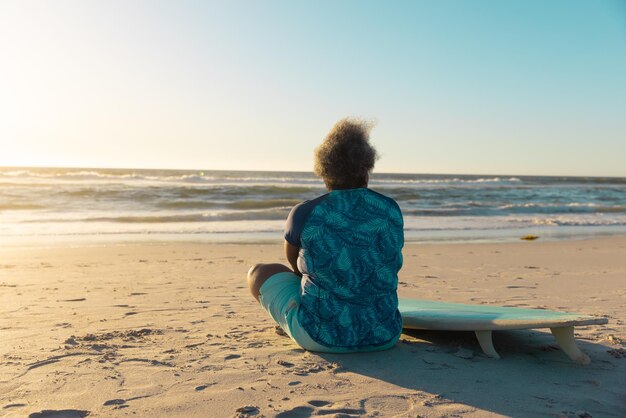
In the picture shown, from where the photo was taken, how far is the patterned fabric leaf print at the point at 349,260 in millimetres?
3051

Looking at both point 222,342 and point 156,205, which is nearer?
point 222,342

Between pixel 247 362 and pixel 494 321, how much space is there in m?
1.37

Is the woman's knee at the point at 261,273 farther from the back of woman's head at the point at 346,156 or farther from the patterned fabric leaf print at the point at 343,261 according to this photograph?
the back of woman's head at the point at 346,156

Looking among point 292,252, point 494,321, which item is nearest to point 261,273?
point 292,252

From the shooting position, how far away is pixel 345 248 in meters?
3.06

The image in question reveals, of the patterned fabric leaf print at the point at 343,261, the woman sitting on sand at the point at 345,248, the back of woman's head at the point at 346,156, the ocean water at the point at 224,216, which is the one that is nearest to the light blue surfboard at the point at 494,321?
the woman sitting on sand at the point at 345,248

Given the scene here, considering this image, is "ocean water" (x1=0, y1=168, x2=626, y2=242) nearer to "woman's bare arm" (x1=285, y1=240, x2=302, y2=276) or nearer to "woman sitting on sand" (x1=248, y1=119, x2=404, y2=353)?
"woman's bare arm" (x1=285, y1=240, x2=302, y2=276)

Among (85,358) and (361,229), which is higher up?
(361,229)

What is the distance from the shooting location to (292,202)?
21.2 metres

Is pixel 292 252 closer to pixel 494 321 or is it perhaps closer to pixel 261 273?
pixel 261 273

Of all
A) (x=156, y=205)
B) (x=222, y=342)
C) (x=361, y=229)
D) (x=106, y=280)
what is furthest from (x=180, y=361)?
(x=156, y=205)

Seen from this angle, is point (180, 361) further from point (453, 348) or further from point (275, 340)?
point (453, 348)

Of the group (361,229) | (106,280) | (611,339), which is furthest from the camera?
(106,280)

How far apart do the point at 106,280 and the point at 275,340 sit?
3.14 metres
